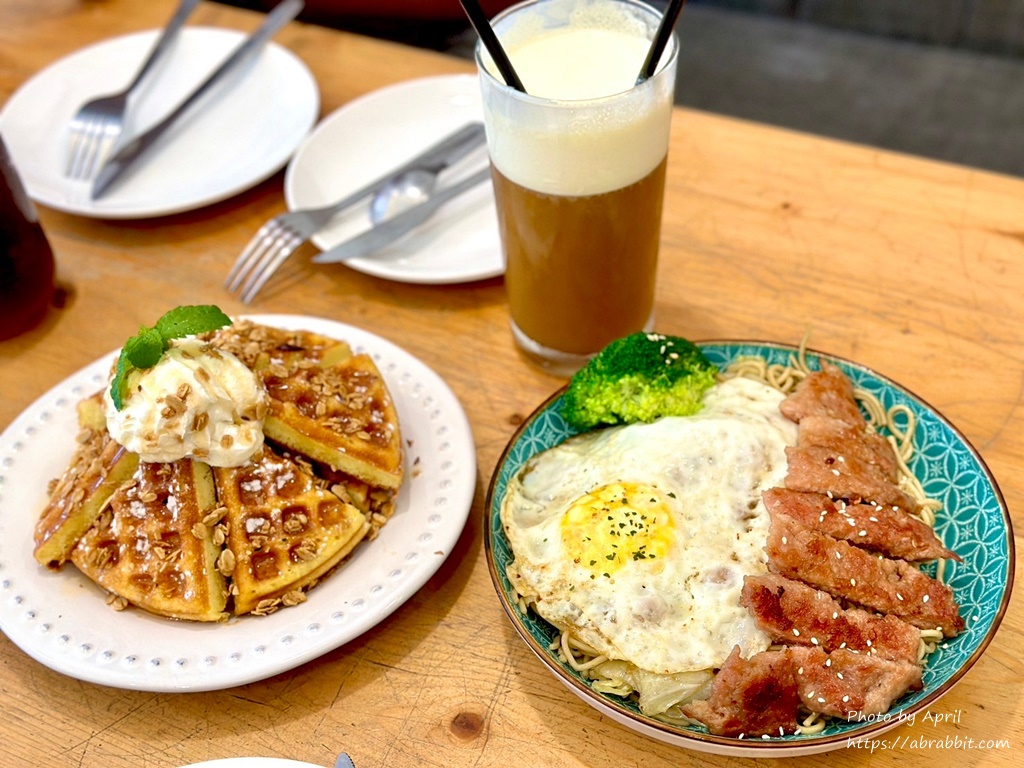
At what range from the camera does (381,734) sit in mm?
1564

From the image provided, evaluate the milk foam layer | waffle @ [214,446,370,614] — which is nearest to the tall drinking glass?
the milk foam layer

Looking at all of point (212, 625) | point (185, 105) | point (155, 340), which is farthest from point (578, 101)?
point (185, 105)

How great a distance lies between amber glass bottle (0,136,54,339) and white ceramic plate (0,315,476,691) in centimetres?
43

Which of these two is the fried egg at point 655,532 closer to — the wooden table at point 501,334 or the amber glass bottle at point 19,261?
the wooden table at point 501,334

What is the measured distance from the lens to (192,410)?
5.26 ft

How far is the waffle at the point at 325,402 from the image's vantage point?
1768mm

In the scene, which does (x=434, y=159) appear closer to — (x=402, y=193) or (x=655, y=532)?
(x=402, y=193)

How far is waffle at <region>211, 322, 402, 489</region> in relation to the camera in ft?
5.80

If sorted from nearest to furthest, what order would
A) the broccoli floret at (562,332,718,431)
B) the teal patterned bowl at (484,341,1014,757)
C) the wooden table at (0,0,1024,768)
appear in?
1. the teal patterned bowl at (484,341,1014,757)
2. the wooden table at (0,0,1024,768)
3. the broccoli floret at (562,332,718,431)

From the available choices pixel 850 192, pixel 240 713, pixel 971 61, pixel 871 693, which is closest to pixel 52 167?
pixel 240 713

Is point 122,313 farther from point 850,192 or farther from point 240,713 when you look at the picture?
point 850,192

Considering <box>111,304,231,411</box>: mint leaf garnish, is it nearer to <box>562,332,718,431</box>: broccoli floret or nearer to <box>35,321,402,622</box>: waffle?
<box>35,321,402,622</box>: waffle

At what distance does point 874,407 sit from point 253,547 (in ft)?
3.95

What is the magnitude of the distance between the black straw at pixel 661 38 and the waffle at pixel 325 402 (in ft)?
2.61
